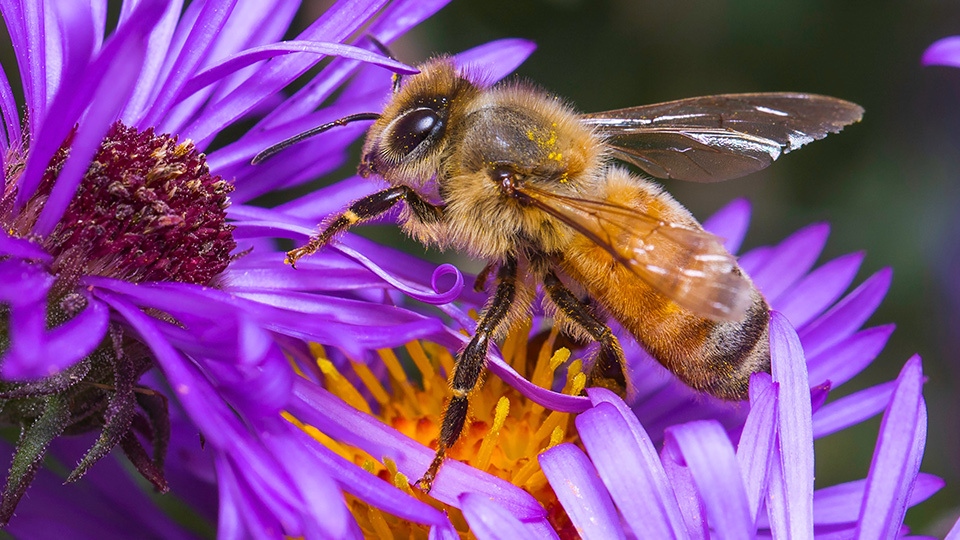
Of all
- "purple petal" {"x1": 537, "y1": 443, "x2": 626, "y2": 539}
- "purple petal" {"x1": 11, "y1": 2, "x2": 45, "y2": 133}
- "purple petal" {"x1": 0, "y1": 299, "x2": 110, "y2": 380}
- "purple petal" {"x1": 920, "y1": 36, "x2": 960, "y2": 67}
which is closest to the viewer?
"purple petal" {"x1": 0, "y1": 299, "x2": 110, "y2": 380}

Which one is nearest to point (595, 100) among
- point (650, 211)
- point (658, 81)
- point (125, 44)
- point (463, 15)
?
point (658, 81)

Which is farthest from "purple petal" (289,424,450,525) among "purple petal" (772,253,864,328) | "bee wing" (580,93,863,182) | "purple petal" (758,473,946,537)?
"purple petal" (772,253,864,328)

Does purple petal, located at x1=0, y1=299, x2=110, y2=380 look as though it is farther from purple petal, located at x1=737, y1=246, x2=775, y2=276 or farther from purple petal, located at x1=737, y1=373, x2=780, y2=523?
purple petal, located at x1=737, y1=246, x2=775, y2=276

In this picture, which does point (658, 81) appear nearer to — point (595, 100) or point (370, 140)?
point (595, 100)

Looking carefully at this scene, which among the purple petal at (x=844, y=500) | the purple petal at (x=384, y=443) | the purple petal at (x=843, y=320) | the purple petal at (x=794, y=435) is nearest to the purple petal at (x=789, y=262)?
the purple petal at (x=843, y=320)

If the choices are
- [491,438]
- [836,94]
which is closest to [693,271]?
[491,438]

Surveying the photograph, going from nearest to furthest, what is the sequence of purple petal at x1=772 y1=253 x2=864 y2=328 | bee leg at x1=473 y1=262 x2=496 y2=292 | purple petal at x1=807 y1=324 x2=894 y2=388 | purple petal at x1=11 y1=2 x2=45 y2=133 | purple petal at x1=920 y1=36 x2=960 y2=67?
purple petal at x1=11 y1=2 x2=45 y2=133 → purple petal at x1=920 y1=36 x2=960 y2=67 → bee leg at x1=473 y1=262 x2=496 y2=292 → purple petal at x1=807 y1=324 x2=894 y2=388 → purple petal at x1=772 y1=253 x2=864 y2=328

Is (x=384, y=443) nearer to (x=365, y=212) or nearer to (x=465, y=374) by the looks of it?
(x=465, y=374)
